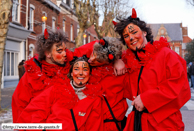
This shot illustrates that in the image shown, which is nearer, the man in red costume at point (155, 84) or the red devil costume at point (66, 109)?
the man in red costume at point (155, 84)

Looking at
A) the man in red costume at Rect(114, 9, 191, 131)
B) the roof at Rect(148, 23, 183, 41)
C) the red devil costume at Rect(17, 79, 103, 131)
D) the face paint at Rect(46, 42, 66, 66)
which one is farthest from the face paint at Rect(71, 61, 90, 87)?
the roof at Rect(148, 23, 183, 41)

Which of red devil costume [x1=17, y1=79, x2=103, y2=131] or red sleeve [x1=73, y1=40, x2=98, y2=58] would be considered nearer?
red devil costume [x1=17, y1=79, x2=103, y2=131]

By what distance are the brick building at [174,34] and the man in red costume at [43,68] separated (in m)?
57.0

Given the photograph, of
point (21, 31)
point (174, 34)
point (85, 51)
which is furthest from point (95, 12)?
point (174, 34)

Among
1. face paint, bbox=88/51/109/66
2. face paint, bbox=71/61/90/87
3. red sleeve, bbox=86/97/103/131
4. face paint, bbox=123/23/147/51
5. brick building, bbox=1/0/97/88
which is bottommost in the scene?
red sleeve, bbox=86/97/103/131

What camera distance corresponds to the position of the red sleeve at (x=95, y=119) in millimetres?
2696

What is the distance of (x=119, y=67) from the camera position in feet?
9.43

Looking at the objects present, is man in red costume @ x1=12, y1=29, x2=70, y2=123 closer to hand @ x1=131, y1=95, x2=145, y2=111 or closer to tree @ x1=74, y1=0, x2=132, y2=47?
hand @ x1=131, y1=95, x2=145, y2=111

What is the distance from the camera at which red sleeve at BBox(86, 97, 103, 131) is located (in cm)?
270

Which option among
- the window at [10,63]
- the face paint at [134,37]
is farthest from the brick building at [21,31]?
the face paint at [134,37]

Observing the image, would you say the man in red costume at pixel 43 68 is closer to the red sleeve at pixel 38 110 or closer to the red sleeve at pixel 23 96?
the red sleeve at pixel 23 96

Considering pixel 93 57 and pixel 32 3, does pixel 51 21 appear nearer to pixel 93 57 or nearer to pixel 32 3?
pixel 32 3

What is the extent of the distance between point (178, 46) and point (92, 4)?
47030mm

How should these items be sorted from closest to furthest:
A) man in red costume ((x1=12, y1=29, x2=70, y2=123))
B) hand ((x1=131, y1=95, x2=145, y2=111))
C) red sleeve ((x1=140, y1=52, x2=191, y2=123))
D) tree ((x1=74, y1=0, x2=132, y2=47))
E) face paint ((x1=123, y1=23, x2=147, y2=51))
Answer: red sleeve ((x1=140, y1=52, x2=191, y2=123)), hand ((x1=131, y1=95, x2=145, y2=111)), face paint ((x1=123, y1=23, x2=147, y2=51)), man in red costume ((x1=12, y1=29, x2=70, y2=123)), tree ((x1=74, y1=0, x2=132, y2=47))
